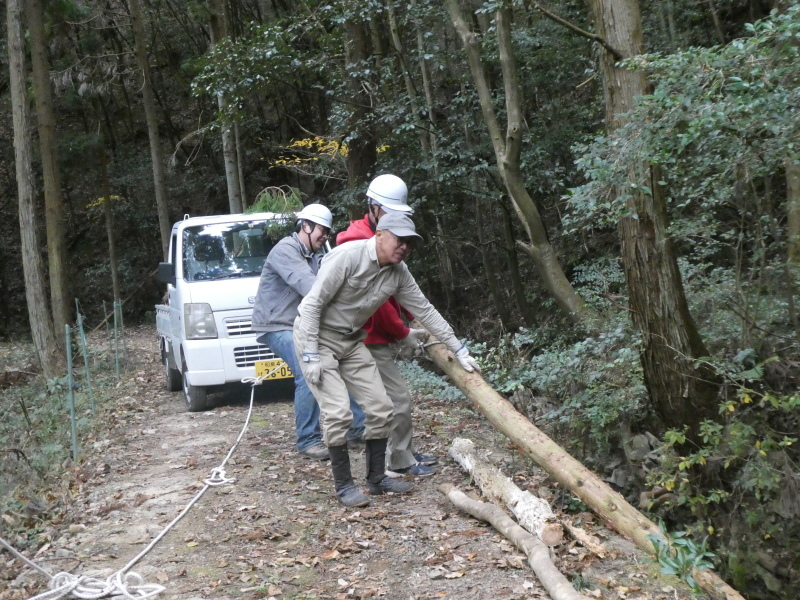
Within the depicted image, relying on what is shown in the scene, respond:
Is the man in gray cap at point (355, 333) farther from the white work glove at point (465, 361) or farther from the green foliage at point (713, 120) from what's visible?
the green foliage at point (713, 120)

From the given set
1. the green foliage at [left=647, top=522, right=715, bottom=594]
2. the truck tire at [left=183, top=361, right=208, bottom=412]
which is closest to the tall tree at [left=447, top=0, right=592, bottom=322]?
the truck tire at [left=183, top=361, right=208, bottom=412]

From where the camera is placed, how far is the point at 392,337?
6047mm

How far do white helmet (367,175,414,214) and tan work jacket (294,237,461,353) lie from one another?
437 mm

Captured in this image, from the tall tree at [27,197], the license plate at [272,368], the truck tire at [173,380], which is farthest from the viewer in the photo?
the tall tree at [27,197]

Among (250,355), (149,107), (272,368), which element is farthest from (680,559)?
(149,107)

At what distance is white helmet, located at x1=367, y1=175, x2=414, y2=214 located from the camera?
565 cm

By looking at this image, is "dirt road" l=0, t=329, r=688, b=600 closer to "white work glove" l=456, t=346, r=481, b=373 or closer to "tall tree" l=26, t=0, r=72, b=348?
"white work glove" l=456, t=346, r=481, b=373

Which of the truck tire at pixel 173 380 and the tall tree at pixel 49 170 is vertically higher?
the tall tree at pixel 49 170

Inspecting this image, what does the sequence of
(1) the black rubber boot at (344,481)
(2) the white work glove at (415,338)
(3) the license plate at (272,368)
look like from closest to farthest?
1. (1) the black rubber boot at (344,481)
2. (2) the white work glove at (415,338)
3. (3) the license plate at (272,368)

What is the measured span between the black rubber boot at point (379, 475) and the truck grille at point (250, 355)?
345 cm

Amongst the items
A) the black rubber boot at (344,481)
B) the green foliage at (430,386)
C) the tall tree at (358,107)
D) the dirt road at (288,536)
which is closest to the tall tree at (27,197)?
the tall tree at (358,107)

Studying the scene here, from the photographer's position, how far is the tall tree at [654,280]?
21.2 feet

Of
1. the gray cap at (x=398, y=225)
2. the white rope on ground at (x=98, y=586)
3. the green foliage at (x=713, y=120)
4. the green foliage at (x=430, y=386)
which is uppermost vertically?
the green foliage at (x=713, y=120)

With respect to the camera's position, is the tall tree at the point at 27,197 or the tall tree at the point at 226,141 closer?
the tall tree at the point at 27,197
